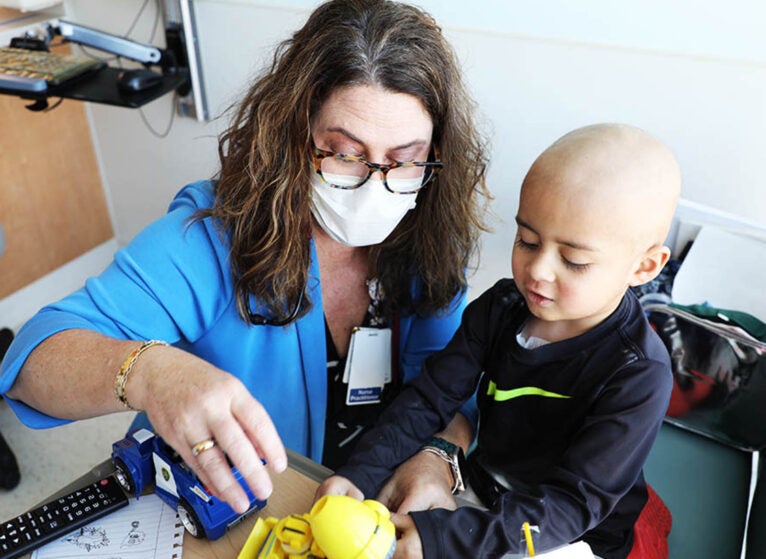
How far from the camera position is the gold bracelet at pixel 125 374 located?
888mm

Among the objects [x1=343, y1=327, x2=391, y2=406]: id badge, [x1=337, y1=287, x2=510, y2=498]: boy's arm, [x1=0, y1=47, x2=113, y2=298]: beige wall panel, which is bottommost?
[x1=0, y1=47, x2=113, y2=298]: beige wall panel

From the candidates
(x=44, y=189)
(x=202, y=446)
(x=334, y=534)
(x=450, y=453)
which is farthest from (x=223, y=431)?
(x=44, y=189)

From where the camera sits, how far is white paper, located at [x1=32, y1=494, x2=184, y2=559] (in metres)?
0.91

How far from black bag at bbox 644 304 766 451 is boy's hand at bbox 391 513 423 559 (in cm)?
75

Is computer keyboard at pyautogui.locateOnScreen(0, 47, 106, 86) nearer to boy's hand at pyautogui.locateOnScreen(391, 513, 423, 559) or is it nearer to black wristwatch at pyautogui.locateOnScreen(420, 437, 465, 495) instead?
black wristwatch at pyautogui.locateOnScreen(420, 437, 465, 495)

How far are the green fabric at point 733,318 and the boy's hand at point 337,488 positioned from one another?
80 centimetres

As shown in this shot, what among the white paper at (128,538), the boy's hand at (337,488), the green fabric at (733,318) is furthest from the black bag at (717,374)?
the white paper at (128,538)

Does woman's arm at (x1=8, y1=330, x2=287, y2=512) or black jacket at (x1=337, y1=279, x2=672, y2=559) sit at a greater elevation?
woman's arm at (x1=8, y1=330, x2=287, y2=512)

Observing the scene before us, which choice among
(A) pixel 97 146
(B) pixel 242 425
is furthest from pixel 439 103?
(A) pixel 97 146

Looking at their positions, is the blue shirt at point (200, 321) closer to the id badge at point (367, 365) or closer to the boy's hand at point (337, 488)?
the id badge at point (367, 365)

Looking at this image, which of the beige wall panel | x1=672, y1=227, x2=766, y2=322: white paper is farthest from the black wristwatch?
the beige wall panel

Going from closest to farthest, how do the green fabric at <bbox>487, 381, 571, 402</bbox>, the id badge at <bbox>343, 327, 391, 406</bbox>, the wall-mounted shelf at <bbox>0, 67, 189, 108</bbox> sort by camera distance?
the green fabric at <bbox>487, 381, 571, 402</bbox> → the id badge at <bbox>343, 327, 391, 406</bbox> → the wall-mounted shelf at <bbox>0, 67, 189, 108</bbox>

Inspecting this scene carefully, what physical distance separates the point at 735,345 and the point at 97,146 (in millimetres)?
2683

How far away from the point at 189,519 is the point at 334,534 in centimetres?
24
